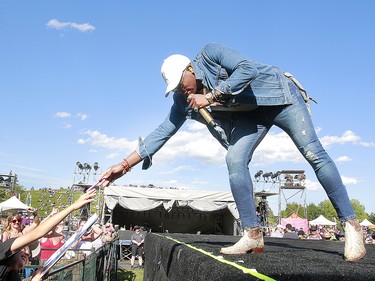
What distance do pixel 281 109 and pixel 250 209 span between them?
72cm

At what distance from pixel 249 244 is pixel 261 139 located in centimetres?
80

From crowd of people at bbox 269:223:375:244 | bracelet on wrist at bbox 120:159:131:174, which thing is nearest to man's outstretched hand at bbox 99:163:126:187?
bracelet on wrist at bbox 120:159:131:174

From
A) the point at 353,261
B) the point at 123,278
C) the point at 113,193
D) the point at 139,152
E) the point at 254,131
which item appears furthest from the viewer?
the point at 113,193

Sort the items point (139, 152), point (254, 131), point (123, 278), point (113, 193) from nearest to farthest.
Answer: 1. point (254, 131)
2. point (139, 152)
3. point (123, 278)
4. point (113, 193)

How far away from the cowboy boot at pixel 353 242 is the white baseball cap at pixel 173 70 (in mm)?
1430

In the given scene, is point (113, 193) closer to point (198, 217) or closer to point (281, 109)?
point (198, 217)

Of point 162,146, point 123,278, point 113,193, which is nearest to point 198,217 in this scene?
point 113,193

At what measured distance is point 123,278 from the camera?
1189 cm

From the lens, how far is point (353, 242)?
89.0 inches

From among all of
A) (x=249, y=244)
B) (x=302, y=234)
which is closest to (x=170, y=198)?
(x=302, y=234)

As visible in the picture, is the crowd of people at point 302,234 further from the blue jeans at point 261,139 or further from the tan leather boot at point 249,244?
the tan leather boot at point 249,244

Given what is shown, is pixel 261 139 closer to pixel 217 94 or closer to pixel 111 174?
pixel 217 94

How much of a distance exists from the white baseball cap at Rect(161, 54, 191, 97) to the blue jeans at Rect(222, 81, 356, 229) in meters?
0.59

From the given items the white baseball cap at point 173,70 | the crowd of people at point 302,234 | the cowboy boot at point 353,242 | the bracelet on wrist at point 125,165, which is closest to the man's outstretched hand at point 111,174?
the bracelet on wrist at point 125,165
